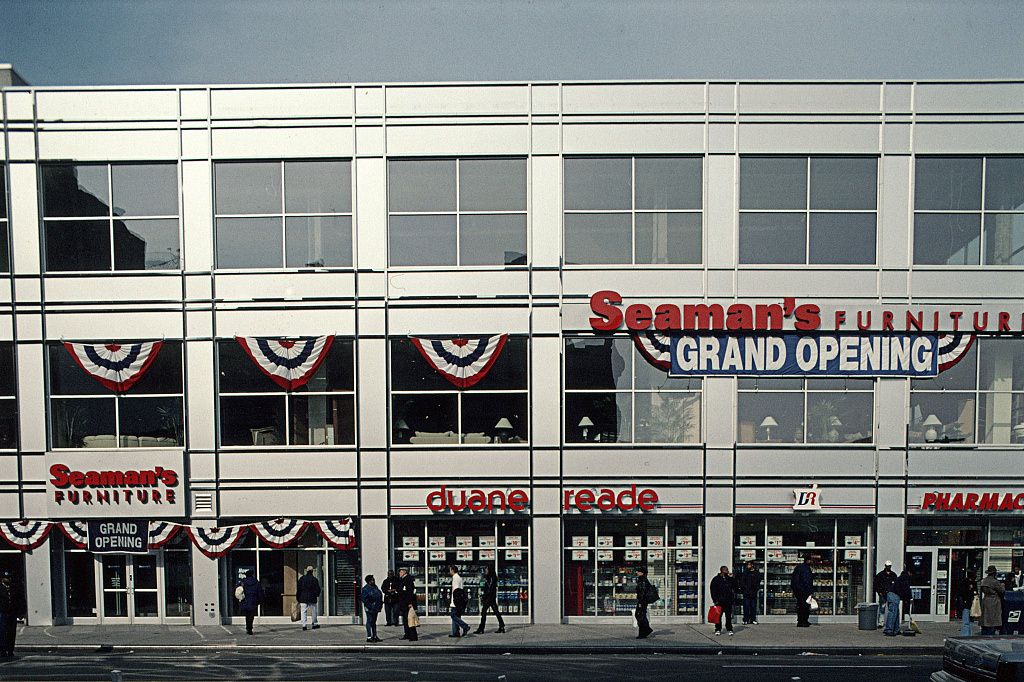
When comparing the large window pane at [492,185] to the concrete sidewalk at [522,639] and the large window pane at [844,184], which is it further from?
the concrete sidewalk at [522,639]

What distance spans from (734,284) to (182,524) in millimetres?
15731

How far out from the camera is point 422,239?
17.6 meters

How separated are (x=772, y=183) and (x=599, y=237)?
478 cm

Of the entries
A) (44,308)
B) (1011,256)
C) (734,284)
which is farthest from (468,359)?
(1011,256)

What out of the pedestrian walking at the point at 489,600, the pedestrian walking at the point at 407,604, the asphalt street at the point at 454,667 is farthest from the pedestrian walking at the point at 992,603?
the pedestrian walking at the point at 407,604

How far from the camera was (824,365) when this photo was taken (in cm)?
1728

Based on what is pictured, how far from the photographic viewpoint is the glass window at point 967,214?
1736 cm

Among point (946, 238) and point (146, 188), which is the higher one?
point (146, 188)

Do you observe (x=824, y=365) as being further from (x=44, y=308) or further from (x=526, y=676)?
(x=44, y=308)

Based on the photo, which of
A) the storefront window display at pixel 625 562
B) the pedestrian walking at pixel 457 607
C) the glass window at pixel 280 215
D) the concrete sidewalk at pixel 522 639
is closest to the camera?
the concrete sidewalk at pixel 522 639

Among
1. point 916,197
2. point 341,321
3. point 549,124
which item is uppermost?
point 549,124

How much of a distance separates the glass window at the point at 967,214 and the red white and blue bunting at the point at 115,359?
66.7ft

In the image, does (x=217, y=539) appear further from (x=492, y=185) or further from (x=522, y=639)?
(x=492, y=185)

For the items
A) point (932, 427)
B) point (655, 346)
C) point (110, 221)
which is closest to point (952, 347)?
point (932, 427)
